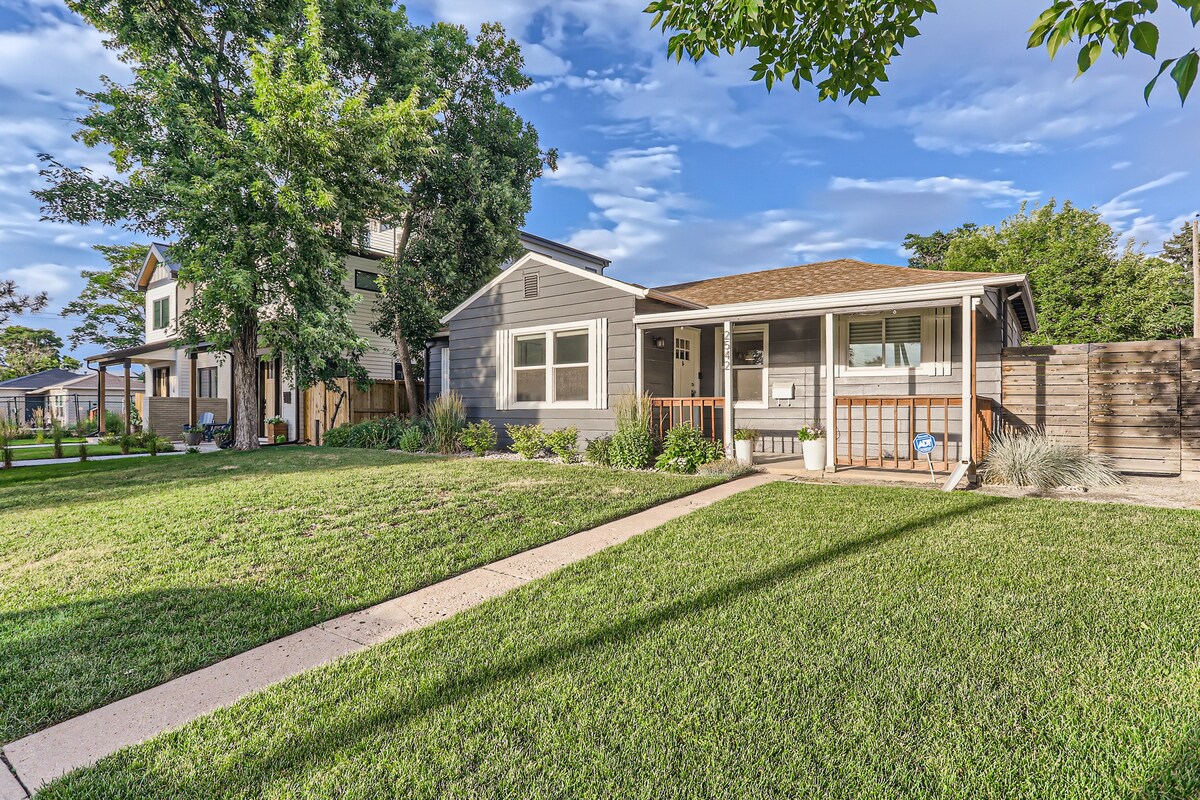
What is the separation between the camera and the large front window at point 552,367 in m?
9.81

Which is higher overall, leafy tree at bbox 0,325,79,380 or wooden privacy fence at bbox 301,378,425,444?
leafy tree at bbox 0,325,79,380

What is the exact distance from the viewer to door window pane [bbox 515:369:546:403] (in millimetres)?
10375

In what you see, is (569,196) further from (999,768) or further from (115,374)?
(115,374)

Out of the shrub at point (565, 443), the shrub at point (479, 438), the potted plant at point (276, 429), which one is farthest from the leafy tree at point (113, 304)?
the shrub at point (565, 443)

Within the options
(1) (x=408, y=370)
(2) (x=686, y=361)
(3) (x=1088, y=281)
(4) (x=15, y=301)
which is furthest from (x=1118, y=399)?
(4) (x=15, y=301)

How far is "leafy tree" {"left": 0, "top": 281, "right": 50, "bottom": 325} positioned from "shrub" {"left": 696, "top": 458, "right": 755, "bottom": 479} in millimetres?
36027

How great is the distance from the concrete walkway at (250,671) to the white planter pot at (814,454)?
446 centimetres

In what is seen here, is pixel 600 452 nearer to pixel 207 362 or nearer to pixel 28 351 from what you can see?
pixel 207 362

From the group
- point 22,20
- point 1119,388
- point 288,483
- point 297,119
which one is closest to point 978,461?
point 1119,388

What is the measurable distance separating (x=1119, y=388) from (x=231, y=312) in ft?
49.8

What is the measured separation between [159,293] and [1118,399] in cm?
2647

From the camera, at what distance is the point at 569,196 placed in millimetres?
18188

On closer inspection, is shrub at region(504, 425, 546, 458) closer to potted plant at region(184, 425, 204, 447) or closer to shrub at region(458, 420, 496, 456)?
shrub at region(458, 420, 496, 456)

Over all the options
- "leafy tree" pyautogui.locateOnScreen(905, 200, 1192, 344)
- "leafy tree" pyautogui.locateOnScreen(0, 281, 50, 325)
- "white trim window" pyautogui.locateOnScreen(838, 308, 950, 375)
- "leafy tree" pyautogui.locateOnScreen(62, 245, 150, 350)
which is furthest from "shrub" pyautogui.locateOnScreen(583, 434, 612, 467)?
"leafy tree" pyautogui.locateOnScreen(0, 281, 50, 325)
